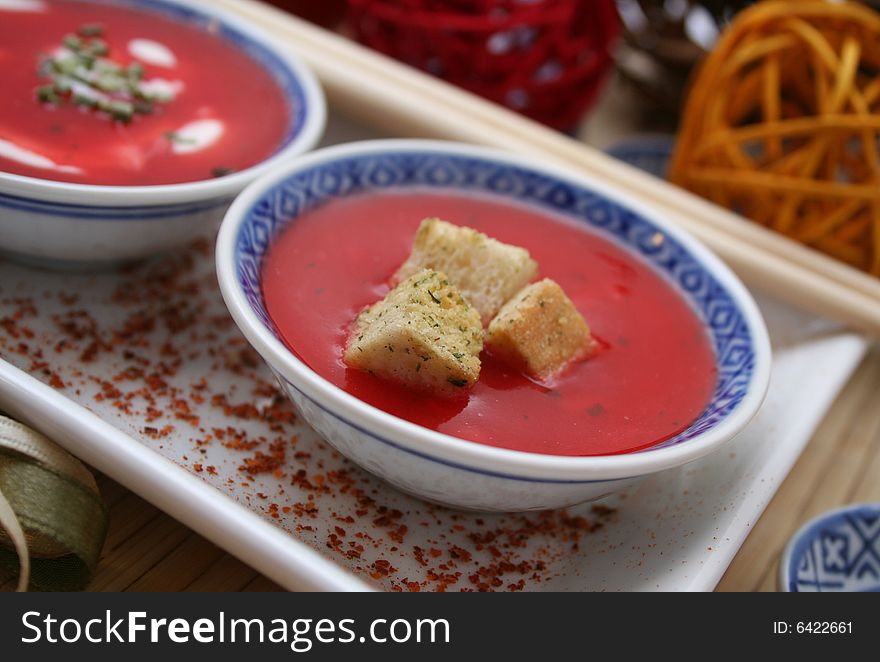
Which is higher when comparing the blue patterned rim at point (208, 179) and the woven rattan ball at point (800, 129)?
the woven rattan ball at point (800, 129)

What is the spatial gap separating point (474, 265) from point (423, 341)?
32 centimetres

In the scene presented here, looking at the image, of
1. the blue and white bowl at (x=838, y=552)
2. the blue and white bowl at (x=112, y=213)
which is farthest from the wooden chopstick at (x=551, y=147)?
the blue and white bowl at (x=838, y=552)

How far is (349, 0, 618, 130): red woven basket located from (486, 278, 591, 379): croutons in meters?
1.36

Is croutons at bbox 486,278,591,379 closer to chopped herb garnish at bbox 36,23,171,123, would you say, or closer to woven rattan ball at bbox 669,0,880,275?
chopped herb garnish at bbox 36,23,171,123

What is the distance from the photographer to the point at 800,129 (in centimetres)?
245

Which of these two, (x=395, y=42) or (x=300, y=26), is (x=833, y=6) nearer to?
(x=395, y=42)

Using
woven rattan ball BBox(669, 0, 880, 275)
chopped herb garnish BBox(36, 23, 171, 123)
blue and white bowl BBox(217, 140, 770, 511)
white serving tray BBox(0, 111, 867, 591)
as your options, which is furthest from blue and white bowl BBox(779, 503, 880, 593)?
chopped herb garnish BBox(36, 23, 171, 123)

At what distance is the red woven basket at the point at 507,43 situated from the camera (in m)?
2.86

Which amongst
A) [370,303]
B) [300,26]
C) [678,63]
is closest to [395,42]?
[300,26]

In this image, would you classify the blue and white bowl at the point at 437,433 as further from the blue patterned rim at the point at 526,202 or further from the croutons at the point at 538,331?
the croutons at the point at 538,331

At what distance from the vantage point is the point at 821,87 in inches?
98.3

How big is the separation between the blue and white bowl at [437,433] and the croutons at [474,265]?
0.17 metres

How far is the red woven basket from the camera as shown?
2.86 m

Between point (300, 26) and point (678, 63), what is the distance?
1.29m
